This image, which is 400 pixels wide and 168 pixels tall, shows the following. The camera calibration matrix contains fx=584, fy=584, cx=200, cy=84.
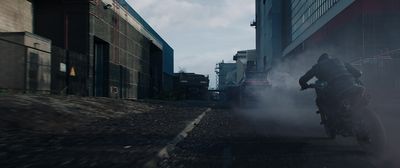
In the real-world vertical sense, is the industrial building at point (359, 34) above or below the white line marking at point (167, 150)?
above

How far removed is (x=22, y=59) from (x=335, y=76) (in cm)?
1845

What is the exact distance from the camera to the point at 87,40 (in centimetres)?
3716

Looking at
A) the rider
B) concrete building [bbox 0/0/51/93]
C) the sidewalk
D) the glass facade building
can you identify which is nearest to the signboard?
concrete building [bbox 0/0/51/93]

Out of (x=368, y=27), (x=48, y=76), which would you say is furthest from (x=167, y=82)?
(x=48, y=76)

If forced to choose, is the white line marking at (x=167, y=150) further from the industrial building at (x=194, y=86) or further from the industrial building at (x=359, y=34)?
the industrial building at (x=194, y=86)

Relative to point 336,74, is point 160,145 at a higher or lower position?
lower

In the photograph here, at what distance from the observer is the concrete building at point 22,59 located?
24467 millimetres

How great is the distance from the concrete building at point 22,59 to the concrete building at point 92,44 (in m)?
1.94

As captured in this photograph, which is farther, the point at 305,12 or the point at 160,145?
the point at 305,12

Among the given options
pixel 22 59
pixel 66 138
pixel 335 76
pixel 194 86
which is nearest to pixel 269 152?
pixel 335 76

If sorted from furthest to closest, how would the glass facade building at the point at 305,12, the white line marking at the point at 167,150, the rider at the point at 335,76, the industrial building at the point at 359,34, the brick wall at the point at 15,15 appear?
the glass facade building at the point at 305,12
the brick wall at the point at 15,15
the industrial building at the point at 359,34
the rider at the point at 335,76
the white line marking at the point at 167,150

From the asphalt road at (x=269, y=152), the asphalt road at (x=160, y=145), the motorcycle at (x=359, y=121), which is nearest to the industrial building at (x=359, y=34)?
the asphalt road at (x=160, y=145)

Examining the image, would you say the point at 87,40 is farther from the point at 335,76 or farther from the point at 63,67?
the point at 335,76

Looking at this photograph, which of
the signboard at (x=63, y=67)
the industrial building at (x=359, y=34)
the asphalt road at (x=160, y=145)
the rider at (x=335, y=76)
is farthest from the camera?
the signboard at (x=63, y=67)
